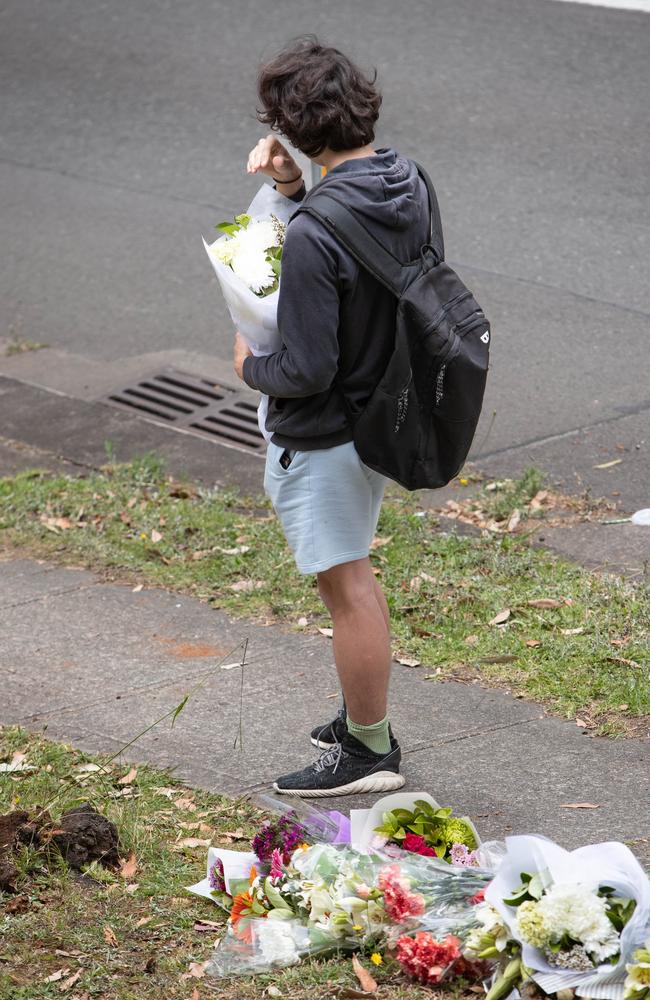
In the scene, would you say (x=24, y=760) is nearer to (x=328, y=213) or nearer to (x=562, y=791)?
(x=562, y=791)

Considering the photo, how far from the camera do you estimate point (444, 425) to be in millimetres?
3473

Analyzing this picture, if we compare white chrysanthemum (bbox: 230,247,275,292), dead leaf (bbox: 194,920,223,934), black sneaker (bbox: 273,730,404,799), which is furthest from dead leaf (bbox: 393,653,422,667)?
white chrysanthemum (bbox: 230,247,275,292)

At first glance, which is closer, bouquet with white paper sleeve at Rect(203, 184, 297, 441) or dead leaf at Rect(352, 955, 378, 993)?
dead leaf at Rect(352, 955, 378, 993)

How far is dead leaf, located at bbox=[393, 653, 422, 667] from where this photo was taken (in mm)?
4542

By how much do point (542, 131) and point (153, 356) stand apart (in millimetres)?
3769

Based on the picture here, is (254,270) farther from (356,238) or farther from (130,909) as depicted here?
(130,909)

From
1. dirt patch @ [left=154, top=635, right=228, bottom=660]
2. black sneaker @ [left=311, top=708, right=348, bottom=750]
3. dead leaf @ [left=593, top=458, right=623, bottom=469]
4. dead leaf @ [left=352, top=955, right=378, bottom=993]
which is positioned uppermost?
dead leaf @ [left=352, top=955, right=378, bottom=993]

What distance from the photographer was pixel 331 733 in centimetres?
395

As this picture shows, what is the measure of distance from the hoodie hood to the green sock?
4.36ft

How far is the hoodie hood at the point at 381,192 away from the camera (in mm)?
3334

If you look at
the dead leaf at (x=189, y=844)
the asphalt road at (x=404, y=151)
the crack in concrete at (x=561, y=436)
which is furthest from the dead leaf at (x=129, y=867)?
the asphalt road at (x=404, y=151)

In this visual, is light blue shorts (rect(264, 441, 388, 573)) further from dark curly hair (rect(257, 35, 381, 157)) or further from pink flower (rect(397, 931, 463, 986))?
pink flower (rect(397, 931, 463, 986))

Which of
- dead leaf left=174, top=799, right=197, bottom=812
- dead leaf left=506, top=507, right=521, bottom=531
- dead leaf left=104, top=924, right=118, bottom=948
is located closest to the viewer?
dead leaf left=104, top=924, right=118, bottom=948

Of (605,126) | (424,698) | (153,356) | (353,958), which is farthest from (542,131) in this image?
(353,958)
